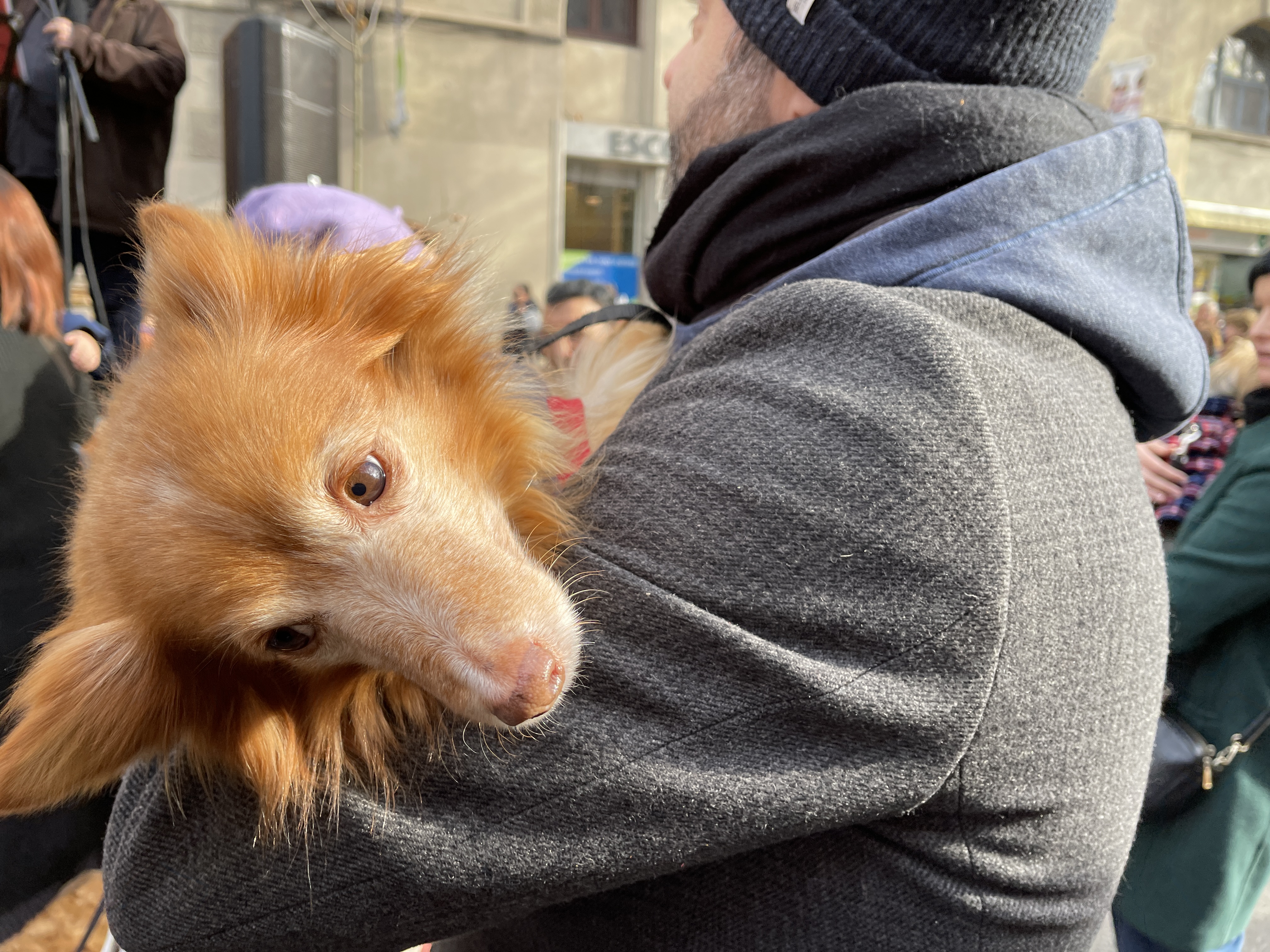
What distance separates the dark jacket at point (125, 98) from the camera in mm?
3855

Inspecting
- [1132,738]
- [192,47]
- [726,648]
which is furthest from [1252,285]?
[192,47]

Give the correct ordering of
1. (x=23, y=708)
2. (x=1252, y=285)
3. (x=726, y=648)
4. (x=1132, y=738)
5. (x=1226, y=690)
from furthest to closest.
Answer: (x=1252, y=285), (x=1226, y=690), (x=23, y=708), (x=1132, y=738), (x=726, y=648)

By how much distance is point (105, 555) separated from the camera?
112 cm

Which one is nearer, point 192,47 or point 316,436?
point 316,436

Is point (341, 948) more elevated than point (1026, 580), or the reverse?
point (1026, 580)

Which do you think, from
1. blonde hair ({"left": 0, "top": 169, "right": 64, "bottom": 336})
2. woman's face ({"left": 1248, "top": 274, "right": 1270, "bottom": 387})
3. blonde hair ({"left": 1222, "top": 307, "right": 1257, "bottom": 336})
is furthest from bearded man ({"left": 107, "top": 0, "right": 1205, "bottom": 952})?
blonde hair ({"left": 1222, "top": 307, "right": 1257, "bottom": 336})

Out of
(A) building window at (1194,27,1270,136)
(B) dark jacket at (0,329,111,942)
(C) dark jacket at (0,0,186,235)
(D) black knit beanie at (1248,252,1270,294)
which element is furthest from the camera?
(A) building window at (1194,27,1270,136)

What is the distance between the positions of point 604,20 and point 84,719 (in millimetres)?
14948

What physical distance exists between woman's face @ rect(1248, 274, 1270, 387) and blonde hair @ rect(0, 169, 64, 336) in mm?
3671

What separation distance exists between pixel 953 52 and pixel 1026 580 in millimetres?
795

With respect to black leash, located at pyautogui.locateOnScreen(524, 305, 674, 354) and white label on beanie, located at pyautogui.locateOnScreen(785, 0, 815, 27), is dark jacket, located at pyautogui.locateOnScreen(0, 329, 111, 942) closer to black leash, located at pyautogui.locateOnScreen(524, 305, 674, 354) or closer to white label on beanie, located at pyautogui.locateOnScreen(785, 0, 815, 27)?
black leash, located at pyautogui.locateOnScreen(524, 305, 674, 354)

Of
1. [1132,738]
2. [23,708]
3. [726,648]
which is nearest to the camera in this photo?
[726,648]

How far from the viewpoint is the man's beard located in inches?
56.9

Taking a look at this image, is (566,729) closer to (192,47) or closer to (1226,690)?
(1226,690)
